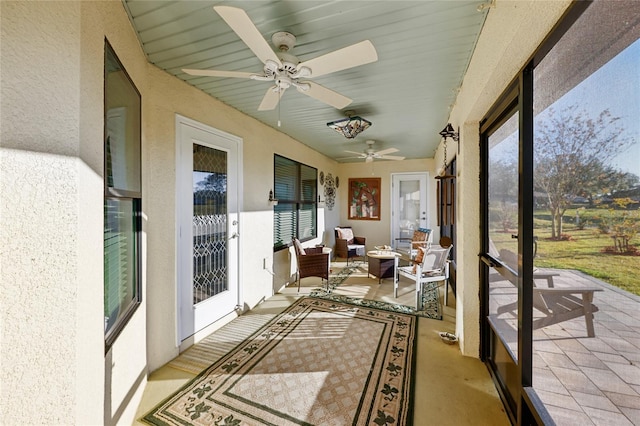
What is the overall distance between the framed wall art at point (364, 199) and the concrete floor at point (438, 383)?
13.1ft

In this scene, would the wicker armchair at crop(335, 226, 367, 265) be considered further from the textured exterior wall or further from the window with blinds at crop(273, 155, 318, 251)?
the textured exterior wall

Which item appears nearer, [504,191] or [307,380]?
[504,191]

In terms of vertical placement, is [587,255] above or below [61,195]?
below

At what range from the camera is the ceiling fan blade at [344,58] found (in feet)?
4.59

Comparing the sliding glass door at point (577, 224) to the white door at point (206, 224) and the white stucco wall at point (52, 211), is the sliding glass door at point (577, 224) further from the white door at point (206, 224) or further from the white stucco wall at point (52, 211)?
the white door at point (206, 224)

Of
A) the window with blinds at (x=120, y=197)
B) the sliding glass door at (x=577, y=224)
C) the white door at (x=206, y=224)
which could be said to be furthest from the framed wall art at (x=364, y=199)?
the window with blinds at (x=120, y=197)

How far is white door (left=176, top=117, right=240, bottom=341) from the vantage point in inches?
96.2

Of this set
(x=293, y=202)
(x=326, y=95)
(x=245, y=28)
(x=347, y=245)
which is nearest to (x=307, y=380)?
(x=326, y=95)

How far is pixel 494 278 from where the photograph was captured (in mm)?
1990

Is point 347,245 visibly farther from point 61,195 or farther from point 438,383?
point 61,195

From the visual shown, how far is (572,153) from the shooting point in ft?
3.45

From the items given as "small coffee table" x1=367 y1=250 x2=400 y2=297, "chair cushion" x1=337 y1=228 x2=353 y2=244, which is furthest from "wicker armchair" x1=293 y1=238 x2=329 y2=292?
"chair cushion" x1=337 y1=228 x2=353 y2=244

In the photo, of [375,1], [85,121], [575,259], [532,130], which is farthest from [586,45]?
[85,121]

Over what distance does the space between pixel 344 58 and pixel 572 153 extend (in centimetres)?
121
